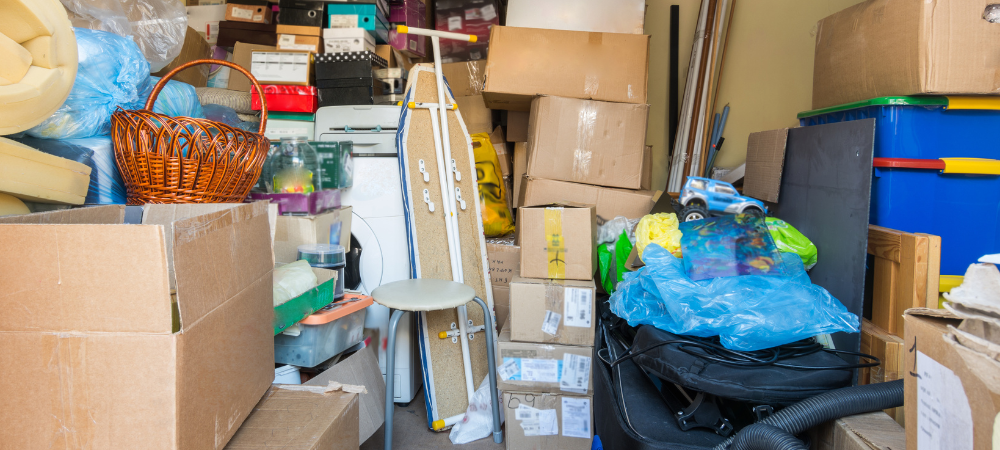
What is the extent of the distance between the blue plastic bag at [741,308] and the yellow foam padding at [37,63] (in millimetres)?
1213

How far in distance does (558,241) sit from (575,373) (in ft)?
1.39

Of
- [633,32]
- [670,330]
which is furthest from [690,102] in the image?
[670,330]

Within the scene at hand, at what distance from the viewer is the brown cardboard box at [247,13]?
8.51ft

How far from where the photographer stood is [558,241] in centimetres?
167

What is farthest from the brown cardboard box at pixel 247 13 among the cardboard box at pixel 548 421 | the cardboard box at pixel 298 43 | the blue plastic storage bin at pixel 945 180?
the blue plastic storage bin at pixel 945 180

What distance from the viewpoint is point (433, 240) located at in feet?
6.34

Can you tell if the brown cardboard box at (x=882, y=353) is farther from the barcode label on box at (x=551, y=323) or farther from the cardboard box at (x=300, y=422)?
the cardboard box at (x=300, y=422)

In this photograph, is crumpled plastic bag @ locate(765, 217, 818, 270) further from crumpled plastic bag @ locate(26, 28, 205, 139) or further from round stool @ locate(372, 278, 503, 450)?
crumpled plastic bag @ locate(26, 28, 205, 139)

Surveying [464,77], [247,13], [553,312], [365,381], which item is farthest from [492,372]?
[247,13]

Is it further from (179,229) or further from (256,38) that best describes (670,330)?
(256,38)

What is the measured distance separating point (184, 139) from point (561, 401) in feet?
4.23

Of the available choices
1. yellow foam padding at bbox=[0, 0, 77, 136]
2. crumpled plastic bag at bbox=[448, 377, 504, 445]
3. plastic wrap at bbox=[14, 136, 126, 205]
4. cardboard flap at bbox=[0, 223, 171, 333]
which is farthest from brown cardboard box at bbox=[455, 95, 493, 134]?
cardboard flap at bbox=[0, 223, 171, 333]

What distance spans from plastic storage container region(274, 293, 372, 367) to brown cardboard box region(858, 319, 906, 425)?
50.9 inches

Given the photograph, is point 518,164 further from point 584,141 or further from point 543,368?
point 543,368
